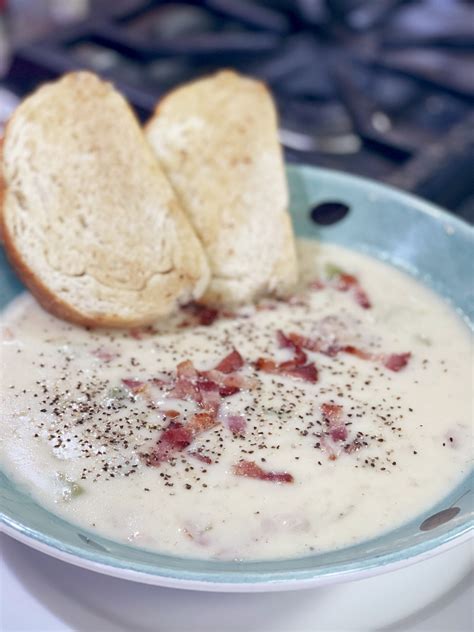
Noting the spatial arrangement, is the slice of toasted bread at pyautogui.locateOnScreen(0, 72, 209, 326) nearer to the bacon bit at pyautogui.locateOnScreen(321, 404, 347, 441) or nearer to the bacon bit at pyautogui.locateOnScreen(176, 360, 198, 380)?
the bacon bit at pyautogui.locateOnScreen(176, 360, 198, 380)

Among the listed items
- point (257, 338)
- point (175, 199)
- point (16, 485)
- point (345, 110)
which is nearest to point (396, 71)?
point (345, 110)

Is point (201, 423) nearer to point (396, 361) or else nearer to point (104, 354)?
point (104, 354)

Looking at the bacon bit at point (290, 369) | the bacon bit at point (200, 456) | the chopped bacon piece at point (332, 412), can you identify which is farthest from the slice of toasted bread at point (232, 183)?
the bacon bit at point (200, 456)

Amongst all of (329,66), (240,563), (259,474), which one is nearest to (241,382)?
(259,474)

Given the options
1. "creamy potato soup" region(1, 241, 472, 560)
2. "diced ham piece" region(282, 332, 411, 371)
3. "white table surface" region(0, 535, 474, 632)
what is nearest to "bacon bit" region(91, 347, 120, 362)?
"creamy potato soup" region(1, 241, 472, 560)

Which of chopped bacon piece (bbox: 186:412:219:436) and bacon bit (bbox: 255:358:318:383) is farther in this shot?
bacon bit (bbox: 255:358:318:383)
